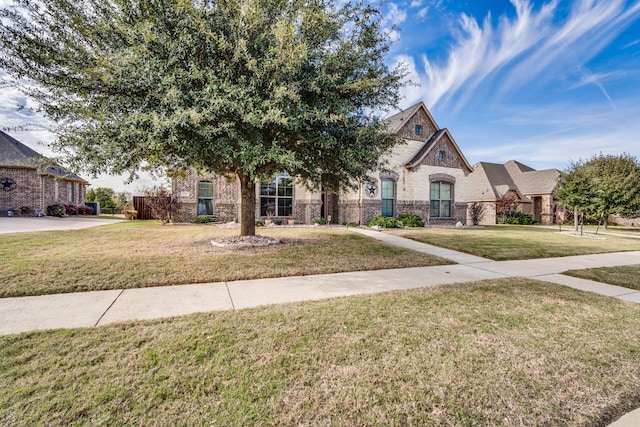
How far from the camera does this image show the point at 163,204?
15078 millimetres

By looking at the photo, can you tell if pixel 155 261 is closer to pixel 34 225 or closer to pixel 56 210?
pixel 34 225

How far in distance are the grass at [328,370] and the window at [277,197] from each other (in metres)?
13.1

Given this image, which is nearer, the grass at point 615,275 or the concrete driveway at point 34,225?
the grass at point 615,275

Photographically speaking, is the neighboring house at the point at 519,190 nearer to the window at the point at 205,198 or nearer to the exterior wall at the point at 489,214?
the exterior wall at the point at 489,214

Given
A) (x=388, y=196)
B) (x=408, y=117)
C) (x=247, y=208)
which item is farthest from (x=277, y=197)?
(x=408, y=117)

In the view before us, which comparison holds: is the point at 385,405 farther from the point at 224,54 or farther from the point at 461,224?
the point at 461,224

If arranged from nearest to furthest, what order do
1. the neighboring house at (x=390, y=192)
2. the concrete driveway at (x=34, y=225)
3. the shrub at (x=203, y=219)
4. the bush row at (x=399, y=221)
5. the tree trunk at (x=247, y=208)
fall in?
the tree trunk at (x=247, y=208) → the concrete driveway at (x=34, y=225) → the shrub at (x=203, y=219) → the bush row at (x=399, y=221) → the neighboring house at (x=390, y=192)

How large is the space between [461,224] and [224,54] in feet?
57.2

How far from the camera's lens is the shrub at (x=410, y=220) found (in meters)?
16.8

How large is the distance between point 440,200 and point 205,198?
1512cm

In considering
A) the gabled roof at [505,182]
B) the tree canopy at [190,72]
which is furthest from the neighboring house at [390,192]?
the tree canopy at [190,72]

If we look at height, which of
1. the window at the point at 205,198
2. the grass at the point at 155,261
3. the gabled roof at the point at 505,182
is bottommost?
the grass at the point at 155,261

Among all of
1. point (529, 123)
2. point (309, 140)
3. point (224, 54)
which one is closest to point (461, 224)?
point (529, 123)

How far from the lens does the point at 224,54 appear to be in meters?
6.27
